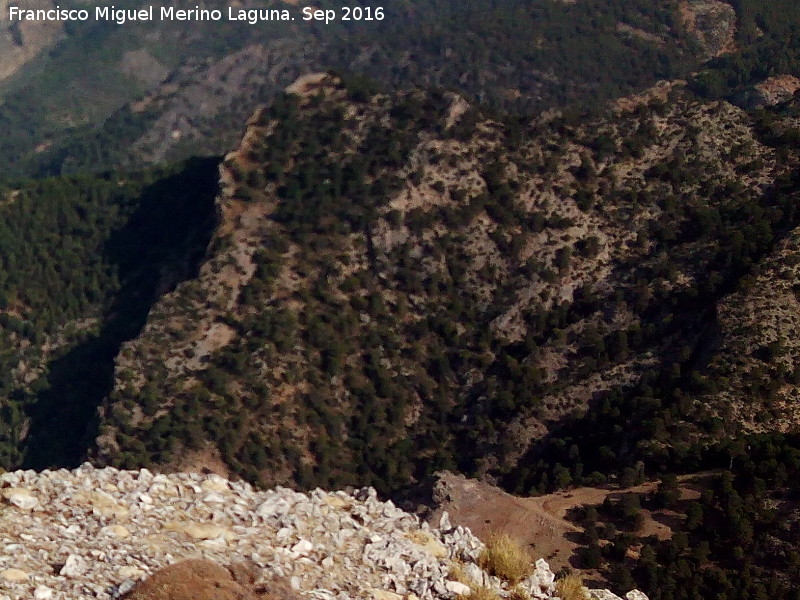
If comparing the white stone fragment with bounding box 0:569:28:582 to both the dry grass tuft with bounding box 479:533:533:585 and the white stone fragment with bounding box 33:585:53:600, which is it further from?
the dry grass tuft with bounding box 479:533:533:585

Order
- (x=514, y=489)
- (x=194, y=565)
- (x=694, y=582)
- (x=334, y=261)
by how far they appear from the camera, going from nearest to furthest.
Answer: (x=194, y=565)
(x=694, y=582)
(x=514, y=489)
(x=334, y=261)

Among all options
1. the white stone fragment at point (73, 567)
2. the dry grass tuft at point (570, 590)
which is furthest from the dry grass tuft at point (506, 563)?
the white stone fragment at point (73, 567)

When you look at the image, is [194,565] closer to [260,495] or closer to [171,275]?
[260,495]

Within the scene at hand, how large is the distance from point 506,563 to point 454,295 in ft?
221

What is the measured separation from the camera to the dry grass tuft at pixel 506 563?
80.3ft

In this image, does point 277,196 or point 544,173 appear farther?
point 277,196

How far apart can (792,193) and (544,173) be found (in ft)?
78.8

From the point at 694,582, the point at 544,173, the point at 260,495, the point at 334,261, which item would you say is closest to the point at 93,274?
the point at 334,261

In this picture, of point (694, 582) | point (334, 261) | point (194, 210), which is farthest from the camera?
point (194, 210)

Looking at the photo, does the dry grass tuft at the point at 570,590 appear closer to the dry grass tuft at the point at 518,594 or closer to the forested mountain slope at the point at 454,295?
the dry grass tuft at the point at 518,594

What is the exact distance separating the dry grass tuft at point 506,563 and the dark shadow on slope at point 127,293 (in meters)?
68.8

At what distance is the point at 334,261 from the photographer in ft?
307

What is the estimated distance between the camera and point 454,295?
9131cm

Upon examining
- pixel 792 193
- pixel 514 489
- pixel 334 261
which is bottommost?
pixel 514 489
